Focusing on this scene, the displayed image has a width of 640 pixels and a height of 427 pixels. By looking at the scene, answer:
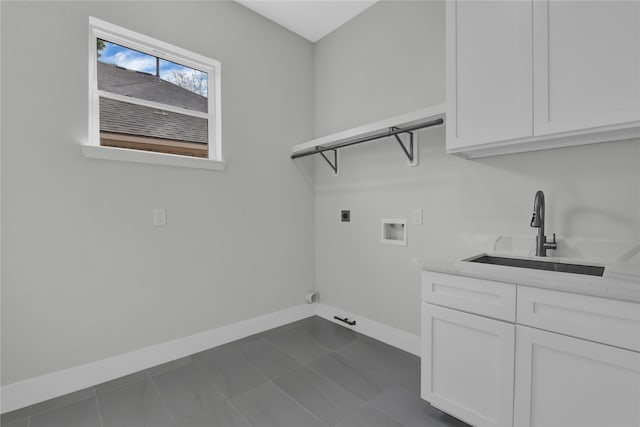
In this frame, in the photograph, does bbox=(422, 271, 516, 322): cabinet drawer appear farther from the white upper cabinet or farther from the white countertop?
the white upper cabinet

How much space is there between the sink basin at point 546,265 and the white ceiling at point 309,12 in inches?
88.9

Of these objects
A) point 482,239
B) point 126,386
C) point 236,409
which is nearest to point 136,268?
point 126,386

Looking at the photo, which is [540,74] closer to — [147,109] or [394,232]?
[394,232]

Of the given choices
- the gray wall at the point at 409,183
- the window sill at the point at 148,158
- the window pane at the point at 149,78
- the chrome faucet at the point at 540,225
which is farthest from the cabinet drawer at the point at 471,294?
the window pane at the point at 149,78

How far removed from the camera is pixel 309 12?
8.95 ft

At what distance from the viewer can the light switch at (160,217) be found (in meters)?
2.21

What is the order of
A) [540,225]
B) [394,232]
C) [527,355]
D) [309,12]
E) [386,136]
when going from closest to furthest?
[527,355]
[540,225]
[386,136]
[394,232]
[309,12]

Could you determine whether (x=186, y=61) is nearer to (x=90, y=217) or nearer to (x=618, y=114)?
(x=90, y=217)

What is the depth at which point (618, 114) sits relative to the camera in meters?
1.27

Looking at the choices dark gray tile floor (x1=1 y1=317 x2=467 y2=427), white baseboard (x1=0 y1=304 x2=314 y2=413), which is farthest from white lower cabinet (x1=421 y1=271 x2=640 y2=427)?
white baseboard (x1=0 y1=304 x2=314 y2=413)

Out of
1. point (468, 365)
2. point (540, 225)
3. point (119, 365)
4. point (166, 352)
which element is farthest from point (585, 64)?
point (119, 365)

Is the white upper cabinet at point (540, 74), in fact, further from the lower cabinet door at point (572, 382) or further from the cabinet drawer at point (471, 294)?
the lower cabinet door at point (572, 382)

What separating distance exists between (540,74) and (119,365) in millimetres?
2950

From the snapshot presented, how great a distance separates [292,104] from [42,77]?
1.85m
